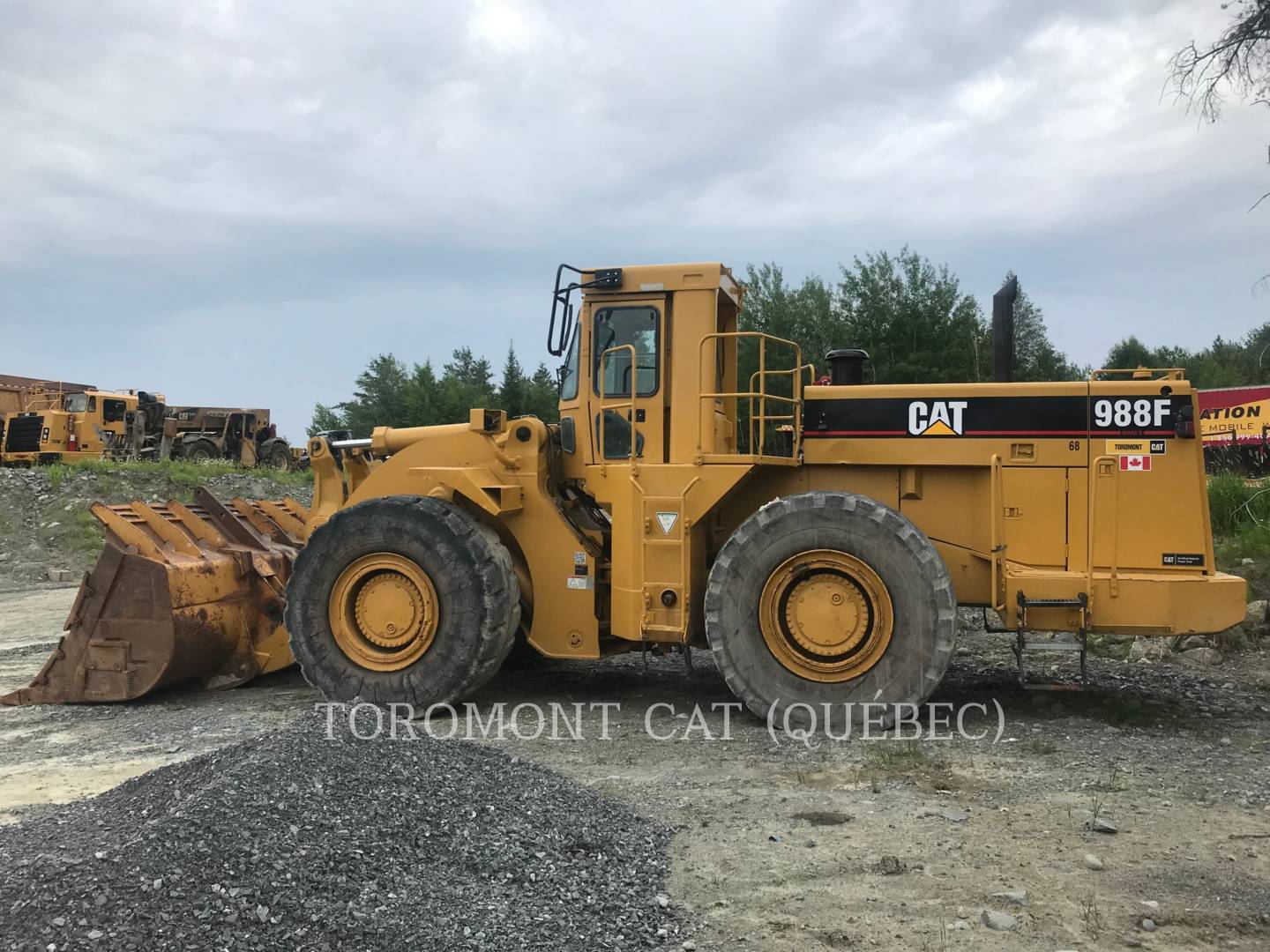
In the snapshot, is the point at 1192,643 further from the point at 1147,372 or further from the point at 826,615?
the point at 826,615

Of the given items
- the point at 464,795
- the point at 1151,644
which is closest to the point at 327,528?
the point at 464,795

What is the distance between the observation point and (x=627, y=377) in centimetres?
748

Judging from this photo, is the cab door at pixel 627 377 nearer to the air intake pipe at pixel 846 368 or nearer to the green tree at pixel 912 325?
the air intake pipe at pixel 846 368

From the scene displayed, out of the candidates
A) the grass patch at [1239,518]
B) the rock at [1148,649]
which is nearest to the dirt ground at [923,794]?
the rock at [1148,649]

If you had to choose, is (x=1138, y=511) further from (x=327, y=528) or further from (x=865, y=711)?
(x=327, y=528)

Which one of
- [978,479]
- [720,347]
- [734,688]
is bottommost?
[734,688]

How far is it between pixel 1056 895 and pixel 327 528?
540 cm

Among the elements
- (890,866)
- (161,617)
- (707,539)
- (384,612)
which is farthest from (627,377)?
(890,866)

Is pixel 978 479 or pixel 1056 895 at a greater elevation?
pixel 978 479

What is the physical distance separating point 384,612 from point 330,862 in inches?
136

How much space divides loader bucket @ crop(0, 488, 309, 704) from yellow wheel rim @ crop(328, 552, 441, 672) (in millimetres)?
1031

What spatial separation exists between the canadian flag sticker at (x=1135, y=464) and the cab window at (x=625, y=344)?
128 inches

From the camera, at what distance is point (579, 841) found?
14.9 feet

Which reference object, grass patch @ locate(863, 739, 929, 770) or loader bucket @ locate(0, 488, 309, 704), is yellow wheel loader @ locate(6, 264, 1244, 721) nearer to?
loader bucket @ locate(0, 488, 309, 704)
